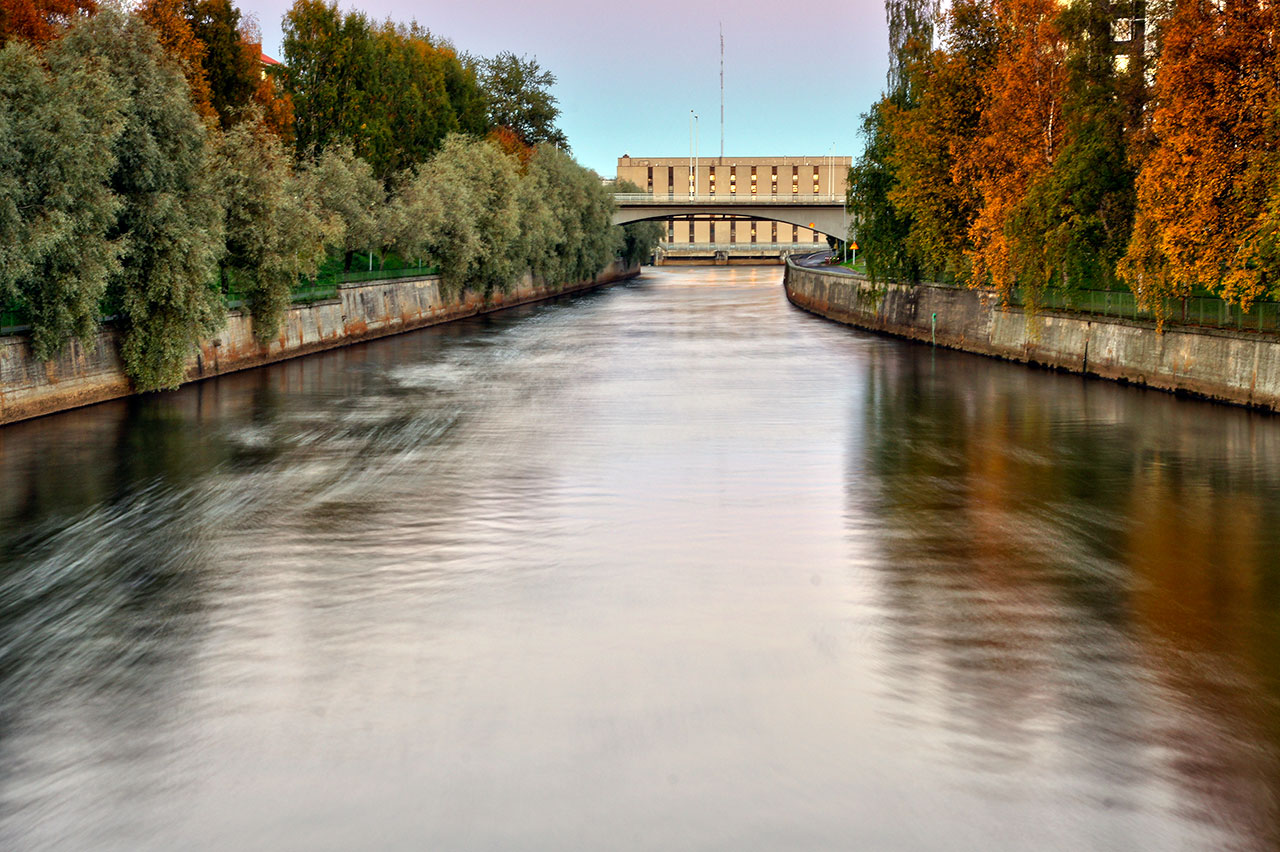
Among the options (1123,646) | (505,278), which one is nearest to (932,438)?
(1123,646)

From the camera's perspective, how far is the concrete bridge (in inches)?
4924

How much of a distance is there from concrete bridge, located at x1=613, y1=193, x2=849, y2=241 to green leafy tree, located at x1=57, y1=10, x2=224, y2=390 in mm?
92326

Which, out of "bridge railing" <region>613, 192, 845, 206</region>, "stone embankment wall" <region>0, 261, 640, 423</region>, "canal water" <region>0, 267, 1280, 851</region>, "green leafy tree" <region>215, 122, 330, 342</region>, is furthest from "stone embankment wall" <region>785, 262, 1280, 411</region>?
"bridge railing" <region>613, 192, 845, 206</region>

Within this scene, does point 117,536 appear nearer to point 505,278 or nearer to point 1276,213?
point 1276,213

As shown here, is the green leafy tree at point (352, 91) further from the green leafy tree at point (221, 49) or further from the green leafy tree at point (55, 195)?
the green leafy tree at point (55, 195)

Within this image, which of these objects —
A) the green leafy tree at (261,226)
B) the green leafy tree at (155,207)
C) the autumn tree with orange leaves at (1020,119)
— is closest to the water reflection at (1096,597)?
the autumn tree with orange leaves at (1020,119)

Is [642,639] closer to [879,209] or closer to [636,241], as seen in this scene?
[879,209]

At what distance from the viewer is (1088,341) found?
38.4 meters

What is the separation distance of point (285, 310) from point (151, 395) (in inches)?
389

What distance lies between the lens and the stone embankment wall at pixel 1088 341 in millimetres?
29781

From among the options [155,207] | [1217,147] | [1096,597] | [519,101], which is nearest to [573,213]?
[519,101]

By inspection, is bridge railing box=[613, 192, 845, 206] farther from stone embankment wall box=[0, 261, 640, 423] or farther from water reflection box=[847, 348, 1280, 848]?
water reflection box=[847, 348, 1280, 848]

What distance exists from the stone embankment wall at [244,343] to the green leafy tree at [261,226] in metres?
1.08

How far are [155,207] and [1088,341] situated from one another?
25173 millimetres
